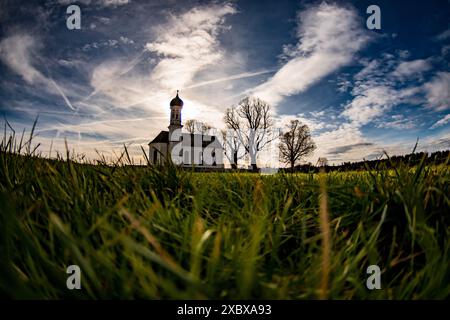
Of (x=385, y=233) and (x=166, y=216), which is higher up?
(x=166, y=216)

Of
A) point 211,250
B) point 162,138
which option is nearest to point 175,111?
point 162,138

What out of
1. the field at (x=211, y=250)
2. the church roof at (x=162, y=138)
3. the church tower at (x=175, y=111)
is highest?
the church tower at (x=175, y=111)

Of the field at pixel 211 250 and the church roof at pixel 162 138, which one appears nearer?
the field at pixel 211 250

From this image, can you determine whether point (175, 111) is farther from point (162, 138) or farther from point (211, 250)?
point (211, 250)

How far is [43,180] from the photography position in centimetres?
166

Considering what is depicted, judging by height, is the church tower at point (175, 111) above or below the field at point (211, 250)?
above

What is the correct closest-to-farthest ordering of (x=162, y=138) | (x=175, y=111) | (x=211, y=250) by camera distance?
(x=211, y=250) → (x=162, y=138) → (x=175, y=111)

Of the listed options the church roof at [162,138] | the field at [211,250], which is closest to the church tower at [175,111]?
the church roof at [162,138]

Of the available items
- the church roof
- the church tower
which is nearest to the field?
the church tower

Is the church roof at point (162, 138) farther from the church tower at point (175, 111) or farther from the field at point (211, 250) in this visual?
the field at point (211, 250)

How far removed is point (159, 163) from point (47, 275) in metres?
1.82

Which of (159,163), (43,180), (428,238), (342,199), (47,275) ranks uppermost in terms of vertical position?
(159,163)
